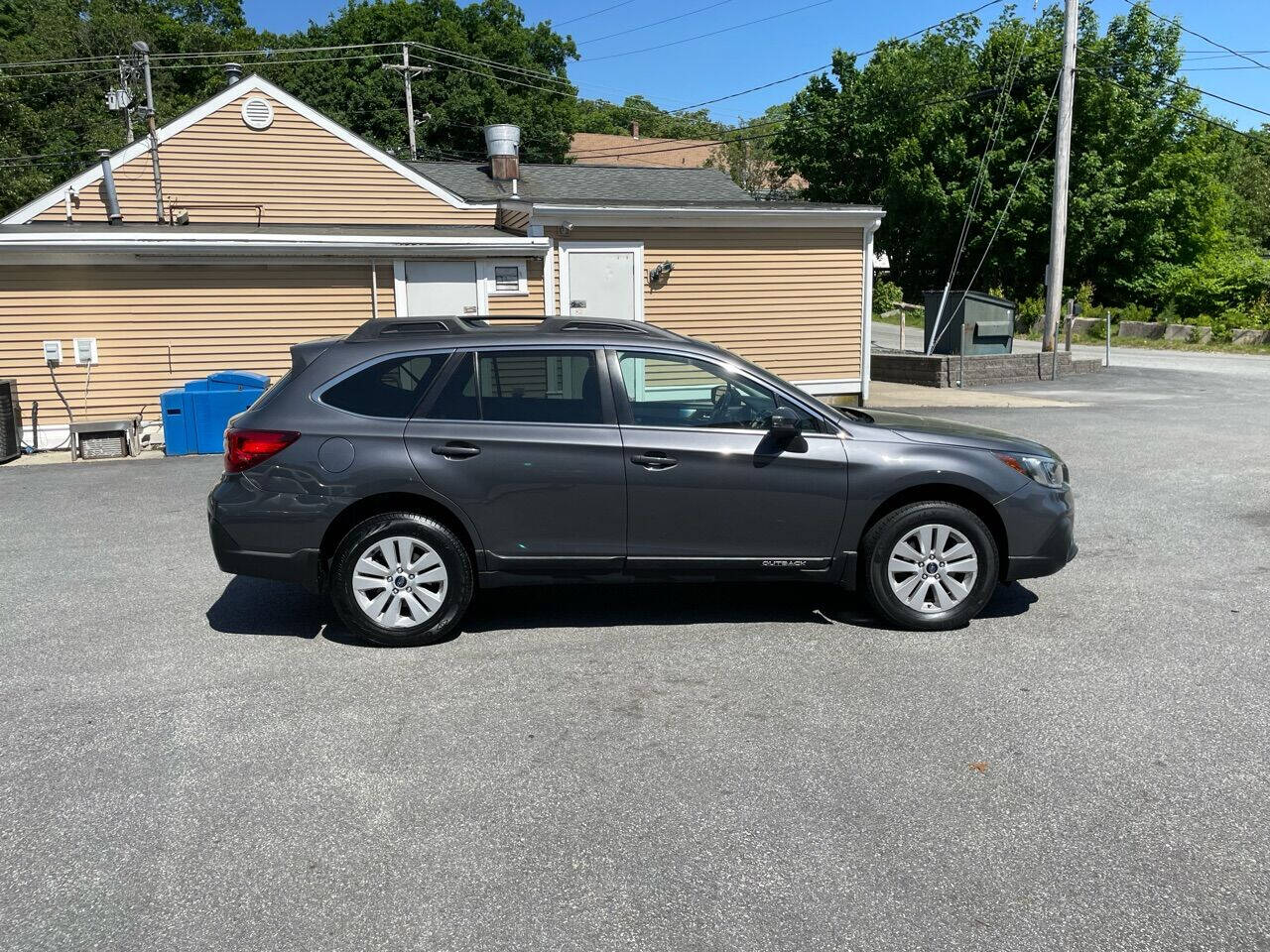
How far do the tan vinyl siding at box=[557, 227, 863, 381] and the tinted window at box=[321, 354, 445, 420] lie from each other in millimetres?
9788

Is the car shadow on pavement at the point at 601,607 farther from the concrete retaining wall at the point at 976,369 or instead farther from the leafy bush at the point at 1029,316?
the leafy bush at the point at 1029,316

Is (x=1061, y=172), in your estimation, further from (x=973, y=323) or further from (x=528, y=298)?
(x=528, y=298)

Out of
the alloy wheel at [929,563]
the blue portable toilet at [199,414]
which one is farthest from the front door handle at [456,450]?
the blue portable toilet at [199,414]

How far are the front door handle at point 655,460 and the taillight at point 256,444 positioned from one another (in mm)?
1713

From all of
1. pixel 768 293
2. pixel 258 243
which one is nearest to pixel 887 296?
pixel 768 293

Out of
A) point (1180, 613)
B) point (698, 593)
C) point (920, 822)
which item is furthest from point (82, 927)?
point (1180, 613)

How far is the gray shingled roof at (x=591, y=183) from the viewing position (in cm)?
1942

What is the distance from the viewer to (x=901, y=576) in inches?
214

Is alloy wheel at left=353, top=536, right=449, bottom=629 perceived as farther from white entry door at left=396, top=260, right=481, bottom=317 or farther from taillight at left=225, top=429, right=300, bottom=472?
white entry door at left=396, top=260, right=481, bottom=317

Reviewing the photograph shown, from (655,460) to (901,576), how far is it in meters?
1.43

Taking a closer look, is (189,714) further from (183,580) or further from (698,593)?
(698,593)

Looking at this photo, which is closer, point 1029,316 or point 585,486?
point 585,486

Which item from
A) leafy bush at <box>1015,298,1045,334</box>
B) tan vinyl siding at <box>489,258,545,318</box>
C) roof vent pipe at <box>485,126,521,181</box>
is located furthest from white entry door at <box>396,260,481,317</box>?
leafy bush at <box>1015,298,1045,334</box>

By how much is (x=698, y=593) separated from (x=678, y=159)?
71.7 metres
